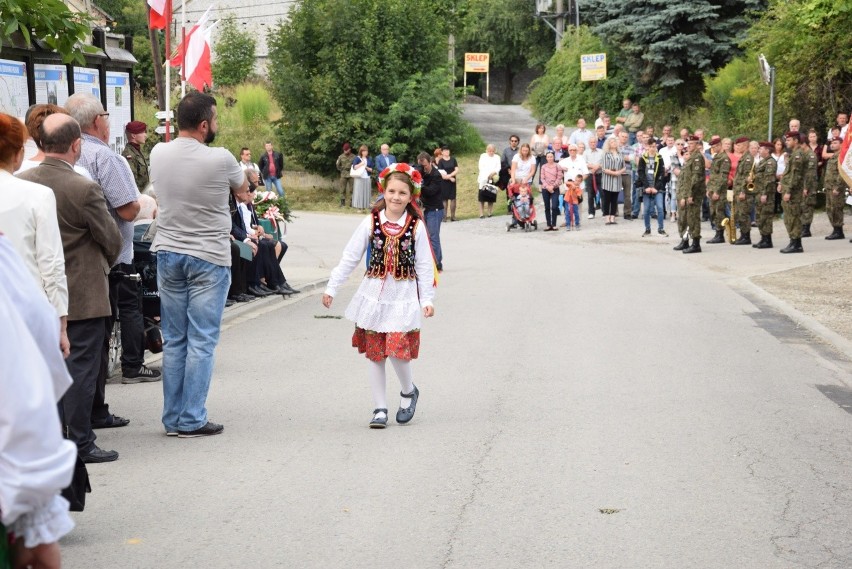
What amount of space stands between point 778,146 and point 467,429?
58.3 feet

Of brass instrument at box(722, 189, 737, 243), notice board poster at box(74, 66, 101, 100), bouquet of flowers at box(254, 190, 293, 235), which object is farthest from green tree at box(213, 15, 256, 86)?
notice board poster at box(74, 66, 101, 100)

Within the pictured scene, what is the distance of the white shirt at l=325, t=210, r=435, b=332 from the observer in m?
8.17

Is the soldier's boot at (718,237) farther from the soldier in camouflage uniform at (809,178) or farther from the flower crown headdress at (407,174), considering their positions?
the flower crown headdress at (407,174)

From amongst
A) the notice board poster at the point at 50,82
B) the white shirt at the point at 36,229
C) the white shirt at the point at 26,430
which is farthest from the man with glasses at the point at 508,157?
the white shirt at the point at 26,430

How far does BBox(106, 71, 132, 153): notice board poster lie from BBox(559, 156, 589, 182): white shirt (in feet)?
44.6

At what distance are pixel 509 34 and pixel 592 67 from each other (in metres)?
22.3

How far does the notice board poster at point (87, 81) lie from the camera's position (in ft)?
45.8

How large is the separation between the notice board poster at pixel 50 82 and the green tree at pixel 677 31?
2522 centimetres

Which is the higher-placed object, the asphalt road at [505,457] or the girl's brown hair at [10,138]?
the girl's brown hair at [10,138]

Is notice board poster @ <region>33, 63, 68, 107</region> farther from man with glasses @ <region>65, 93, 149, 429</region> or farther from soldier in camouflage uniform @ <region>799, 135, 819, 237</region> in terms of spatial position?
soldier in camouflage uniform @ <region>799, 135, 819, 237</region>

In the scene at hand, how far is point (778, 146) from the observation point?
2400 cm

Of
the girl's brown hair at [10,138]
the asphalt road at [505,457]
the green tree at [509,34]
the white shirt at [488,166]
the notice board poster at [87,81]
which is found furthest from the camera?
the green tree at [509,34]

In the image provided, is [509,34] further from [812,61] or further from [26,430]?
[26,430]

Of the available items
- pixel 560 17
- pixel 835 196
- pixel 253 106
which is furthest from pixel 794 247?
pixel 560 17
